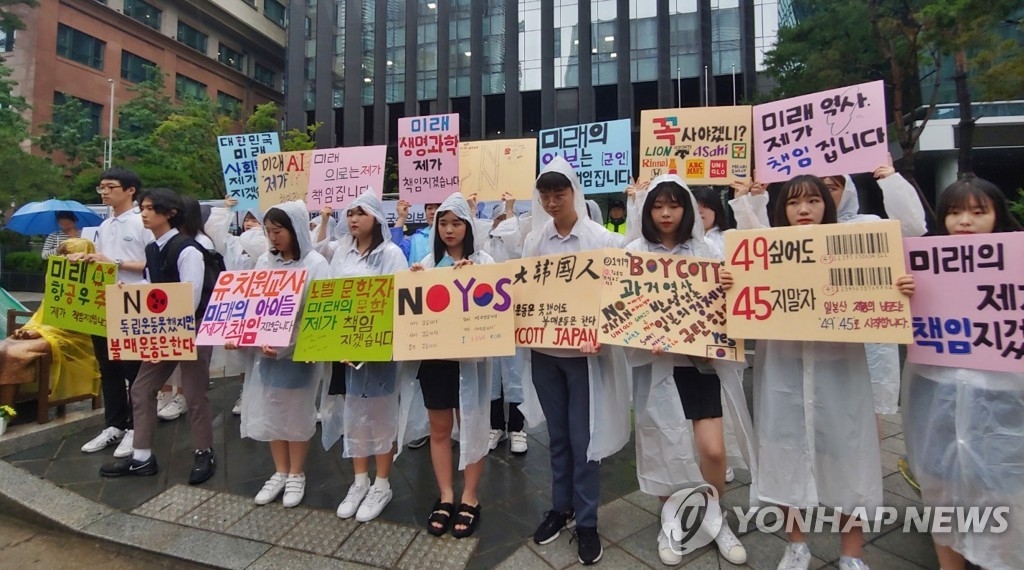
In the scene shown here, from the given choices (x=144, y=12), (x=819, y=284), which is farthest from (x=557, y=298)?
(x=144, y=12)

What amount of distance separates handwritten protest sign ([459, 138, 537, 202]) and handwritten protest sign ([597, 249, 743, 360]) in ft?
6.12

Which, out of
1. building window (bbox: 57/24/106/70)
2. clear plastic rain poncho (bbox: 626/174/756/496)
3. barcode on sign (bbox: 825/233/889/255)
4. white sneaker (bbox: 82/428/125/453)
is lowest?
white sneaker (bbox: 82/428/125/453)

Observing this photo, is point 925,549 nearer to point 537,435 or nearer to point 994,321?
point 994,321

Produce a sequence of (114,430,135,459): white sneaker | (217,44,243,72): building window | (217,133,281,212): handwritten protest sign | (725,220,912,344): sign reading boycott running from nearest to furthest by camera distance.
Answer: (725,220,912,344): sign reading boycott
(114,430,135,459): white sneaker
(217,133,281,212): handwritten protest sign
(217,44,243,72): building window

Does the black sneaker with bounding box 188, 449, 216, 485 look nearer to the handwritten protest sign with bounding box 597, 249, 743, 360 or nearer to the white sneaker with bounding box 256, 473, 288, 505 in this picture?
the white sneaker with bounding box 256, 473, 288, 505

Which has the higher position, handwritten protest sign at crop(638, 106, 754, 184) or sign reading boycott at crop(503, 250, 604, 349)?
handwritten protest sign at crop(638, 106, 754, 184)

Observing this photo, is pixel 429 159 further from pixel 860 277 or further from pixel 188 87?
pixel 188 87

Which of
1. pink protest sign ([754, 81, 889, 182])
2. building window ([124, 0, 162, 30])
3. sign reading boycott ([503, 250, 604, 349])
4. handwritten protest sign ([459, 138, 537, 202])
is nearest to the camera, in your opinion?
sign reading boycott ([503, 250, 604, 349])

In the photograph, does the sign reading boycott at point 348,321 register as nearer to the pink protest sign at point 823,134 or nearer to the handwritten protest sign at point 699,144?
the handwritten protest sign at point 699,144

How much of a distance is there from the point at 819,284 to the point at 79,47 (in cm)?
3930

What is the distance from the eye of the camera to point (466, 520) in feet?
10.1

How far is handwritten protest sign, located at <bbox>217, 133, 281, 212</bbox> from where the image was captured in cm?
543

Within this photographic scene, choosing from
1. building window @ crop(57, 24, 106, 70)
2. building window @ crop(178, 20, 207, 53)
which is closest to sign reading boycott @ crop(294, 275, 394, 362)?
building window @ crop(57, 24, 106, 70)

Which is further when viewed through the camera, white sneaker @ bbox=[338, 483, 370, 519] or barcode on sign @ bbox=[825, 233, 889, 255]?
white sneaker @ bbox=[338, 483, 370, 519]
